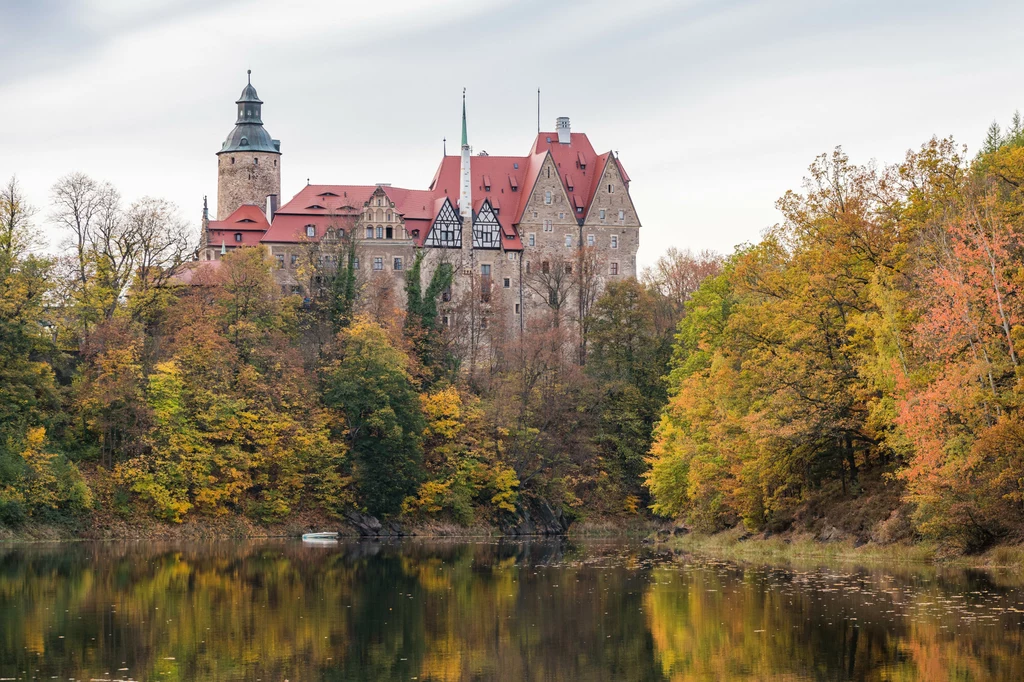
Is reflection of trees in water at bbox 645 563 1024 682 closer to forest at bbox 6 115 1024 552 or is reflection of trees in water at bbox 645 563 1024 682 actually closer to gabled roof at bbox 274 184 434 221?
forest at bbox 6 115 1024 552

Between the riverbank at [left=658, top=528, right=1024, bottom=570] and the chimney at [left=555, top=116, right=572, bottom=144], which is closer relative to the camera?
the riverbank at [left=658, top=528, right=1024, bottom=570]

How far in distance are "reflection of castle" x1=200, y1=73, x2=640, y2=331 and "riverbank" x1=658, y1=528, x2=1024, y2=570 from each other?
48.5 meters

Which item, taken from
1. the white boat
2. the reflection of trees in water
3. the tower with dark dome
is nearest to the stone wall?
the tower with dark dome

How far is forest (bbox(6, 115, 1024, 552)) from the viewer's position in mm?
32938

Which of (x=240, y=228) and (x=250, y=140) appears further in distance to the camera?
(x=250, y=140)

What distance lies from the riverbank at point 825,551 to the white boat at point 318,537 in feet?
51.4

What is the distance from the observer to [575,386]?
71.7 m

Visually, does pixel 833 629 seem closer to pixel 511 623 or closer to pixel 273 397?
pixel 511 623

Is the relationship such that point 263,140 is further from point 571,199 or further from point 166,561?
point 166,561

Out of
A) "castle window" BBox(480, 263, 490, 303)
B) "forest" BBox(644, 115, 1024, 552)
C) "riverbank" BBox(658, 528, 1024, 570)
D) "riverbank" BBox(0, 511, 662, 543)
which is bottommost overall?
"riverbank" BBox(658, 528, 1024, 570)

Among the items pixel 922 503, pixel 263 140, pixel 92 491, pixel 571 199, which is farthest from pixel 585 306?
pixel 922 503

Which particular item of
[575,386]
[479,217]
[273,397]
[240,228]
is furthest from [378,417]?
[479,217]

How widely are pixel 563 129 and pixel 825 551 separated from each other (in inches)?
3040

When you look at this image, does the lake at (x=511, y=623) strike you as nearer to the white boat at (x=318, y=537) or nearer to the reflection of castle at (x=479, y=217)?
the white boat at (x=318, y=537)
